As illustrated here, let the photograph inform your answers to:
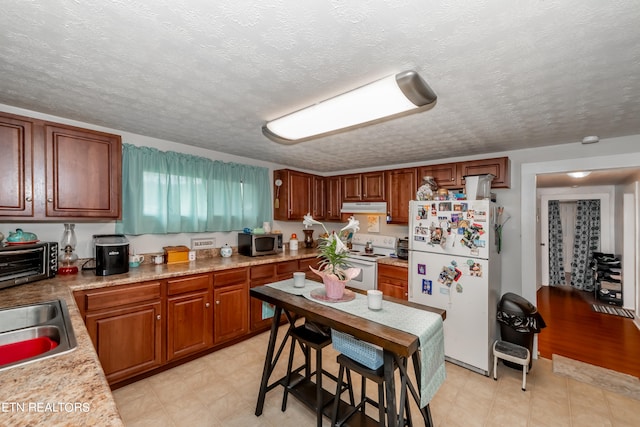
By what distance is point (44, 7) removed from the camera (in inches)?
41.2

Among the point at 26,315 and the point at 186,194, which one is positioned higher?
the point at 186,194

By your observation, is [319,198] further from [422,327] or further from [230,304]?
[422,327]

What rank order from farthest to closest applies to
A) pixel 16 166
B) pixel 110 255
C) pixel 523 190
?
pixel 523 190, pixel 110 255, pixel 16 166

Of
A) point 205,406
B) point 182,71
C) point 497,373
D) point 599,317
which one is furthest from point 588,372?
point 182,71

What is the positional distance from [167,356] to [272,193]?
2393 mm

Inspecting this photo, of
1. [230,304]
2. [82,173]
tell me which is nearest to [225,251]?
[230,304]

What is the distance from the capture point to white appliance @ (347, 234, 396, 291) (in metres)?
3.51

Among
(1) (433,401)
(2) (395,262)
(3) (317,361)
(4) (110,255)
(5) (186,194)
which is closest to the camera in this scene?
(3) (317,361)

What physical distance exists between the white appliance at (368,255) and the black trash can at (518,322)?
4.58ft

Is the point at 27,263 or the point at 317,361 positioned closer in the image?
the point at 317,361

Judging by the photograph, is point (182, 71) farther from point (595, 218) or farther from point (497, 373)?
point (595, 218)

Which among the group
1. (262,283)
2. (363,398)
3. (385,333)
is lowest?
(363,398)

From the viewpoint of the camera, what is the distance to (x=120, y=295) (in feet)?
7.29

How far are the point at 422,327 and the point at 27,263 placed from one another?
2786 millimetres
